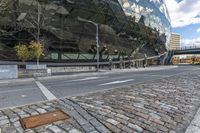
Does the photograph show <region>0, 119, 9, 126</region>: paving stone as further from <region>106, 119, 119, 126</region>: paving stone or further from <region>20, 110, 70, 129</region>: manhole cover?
<region>106, 119, 119, 126</region>: paving stone

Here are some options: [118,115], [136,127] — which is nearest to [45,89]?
[118,115]

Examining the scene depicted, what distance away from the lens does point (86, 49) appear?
38.9 meters

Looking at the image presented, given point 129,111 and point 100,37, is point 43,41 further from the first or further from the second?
point 129,111

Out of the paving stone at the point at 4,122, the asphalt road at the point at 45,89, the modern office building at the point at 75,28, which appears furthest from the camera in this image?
the modern office building at the point at 75,28

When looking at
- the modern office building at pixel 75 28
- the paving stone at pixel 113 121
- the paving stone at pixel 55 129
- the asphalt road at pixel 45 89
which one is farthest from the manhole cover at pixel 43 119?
the modern office building at pixel 75 28

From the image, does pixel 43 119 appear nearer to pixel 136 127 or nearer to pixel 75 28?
pixel 136 127

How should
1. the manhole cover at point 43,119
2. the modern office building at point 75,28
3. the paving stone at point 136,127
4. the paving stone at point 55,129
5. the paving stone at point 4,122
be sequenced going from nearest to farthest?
1. the paving stone at point 55,129
2. the paving stone at point 136,127
3. the manhole cover at point 43,119
4. the paving stone at point 4,122
5. the modern office building at point 75,28

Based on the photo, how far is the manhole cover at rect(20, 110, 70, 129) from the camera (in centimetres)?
475

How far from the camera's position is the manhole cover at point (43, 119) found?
475 cm

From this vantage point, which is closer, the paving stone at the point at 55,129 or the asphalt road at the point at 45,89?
the paving stone at the point at 55,129

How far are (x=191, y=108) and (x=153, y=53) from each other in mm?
63167

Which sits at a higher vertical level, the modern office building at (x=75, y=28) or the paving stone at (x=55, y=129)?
the modern office building at (x=75, y=28)

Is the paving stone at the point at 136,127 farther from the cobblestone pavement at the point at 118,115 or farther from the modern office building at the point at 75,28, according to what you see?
the modern office building at the point at 75,28

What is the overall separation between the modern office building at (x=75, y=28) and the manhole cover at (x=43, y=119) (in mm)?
16655
